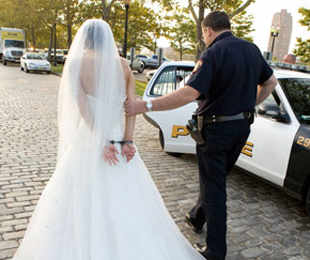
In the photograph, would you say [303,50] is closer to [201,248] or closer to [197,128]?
[197,128]

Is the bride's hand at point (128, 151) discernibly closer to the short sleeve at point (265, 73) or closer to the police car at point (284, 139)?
the short sleeve at point (265, 73)

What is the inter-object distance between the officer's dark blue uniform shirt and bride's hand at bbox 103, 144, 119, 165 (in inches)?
29.6

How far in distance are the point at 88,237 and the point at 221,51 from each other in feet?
5.51

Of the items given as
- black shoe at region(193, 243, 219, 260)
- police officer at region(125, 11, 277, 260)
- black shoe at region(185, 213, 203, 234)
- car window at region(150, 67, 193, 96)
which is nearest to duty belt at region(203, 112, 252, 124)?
police officer at region(125, 11, 277, 260)

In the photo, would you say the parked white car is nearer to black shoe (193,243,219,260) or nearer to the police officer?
the police officer

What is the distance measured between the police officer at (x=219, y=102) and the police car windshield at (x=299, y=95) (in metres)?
1.28

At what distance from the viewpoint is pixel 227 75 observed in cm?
241

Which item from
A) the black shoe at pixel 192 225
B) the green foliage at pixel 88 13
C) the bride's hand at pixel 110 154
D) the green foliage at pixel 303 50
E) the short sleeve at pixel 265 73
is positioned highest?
the green foliage at pixel 88 13

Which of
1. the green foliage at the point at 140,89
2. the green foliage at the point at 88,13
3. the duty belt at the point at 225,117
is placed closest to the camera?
the duty belt at the point at 225,117

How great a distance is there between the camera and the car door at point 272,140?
3.78 metres

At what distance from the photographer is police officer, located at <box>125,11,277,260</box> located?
239 centimetres

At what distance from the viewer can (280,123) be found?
3.92 meters

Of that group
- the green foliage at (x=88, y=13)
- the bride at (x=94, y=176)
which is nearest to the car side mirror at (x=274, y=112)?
the bride at (x=94, y=176)

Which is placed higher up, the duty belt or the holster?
the duty belt
